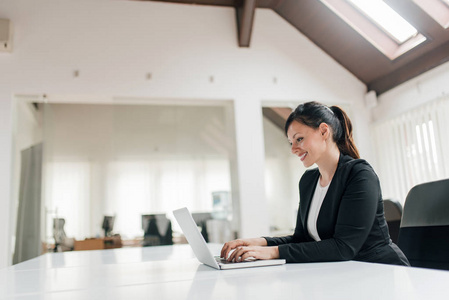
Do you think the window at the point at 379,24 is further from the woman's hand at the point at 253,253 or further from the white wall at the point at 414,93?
the woman's hand at the point at 253,253

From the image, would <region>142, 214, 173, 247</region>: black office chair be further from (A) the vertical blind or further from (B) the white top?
(B) the white top

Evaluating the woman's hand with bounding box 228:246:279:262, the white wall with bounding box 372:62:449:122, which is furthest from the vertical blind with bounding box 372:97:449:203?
the woman's hand with bounding box 228:246:279:262

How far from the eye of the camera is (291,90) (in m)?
5.01

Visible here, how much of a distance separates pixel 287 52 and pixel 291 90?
0.50 m

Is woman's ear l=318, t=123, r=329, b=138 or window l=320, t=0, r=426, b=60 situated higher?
window l=320, t=0, r=426, b=60

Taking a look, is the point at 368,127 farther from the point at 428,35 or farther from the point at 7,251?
the point at 7,251

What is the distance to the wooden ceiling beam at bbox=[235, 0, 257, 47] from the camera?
15.1 ft

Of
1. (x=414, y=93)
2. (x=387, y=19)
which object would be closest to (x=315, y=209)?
(x=414, y=93)

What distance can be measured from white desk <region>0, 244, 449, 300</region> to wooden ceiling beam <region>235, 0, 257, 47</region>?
386cm

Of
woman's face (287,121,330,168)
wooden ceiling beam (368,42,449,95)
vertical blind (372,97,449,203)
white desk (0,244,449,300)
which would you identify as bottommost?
white desk (0,244,449,300)

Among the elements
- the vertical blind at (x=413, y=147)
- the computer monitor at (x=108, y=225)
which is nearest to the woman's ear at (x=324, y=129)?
the vertical blind at (x=413, y=147)

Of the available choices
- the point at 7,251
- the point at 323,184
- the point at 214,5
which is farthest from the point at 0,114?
the point at 323,184

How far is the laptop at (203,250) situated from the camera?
120 centimetres

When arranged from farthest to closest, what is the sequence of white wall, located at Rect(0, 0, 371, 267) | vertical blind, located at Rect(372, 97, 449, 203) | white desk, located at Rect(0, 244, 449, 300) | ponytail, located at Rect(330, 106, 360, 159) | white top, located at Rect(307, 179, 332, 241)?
white wall, located at Rect(0, 0, 371, 267), vertical blind, located at Rect(372, 97, 449, 203), ponytail, located at Rect(330, 106, 360, 159), white top, located at Rect(307, 179, 332, 241), white desk, located at Rect(0, 244, 449, 300)
